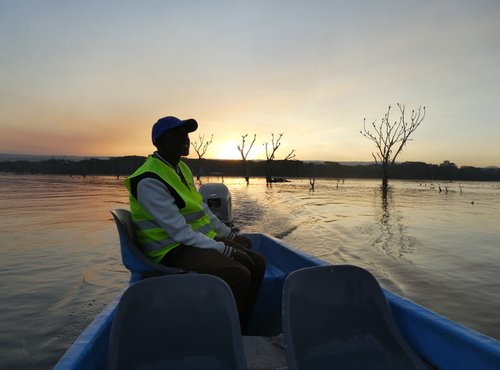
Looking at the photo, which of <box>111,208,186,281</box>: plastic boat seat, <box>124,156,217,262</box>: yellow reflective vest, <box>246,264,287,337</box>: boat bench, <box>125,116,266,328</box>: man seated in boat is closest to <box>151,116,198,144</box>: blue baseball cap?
<box>125,116,266,328</box>: man seated in boat

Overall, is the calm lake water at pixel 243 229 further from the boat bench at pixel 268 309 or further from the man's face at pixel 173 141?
the man's face at pixel 173 141

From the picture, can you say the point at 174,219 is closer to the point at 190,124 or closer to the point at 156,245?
the point at 156,245

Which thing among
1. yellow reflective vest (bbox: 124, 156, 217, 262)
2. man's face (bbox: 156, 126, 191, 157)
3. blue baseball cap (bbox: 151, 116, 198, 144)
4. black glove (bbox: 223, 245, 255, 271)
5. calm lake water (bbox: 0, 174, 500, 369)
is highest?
blue baseball cap (bbox: 151, 116, 198, 144)

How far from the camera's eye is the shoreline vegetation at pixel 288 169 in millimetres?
85706

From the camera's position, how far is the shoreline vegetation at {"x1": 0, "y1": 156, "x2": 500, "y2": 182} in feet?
281

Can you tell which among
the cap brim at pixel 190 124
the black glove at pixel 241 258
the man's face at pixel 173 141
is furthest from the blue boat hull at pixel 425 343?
the cap brim at pixel 190 124

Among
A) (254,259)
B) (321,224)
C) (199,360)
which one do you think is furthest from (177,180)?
(321,224)

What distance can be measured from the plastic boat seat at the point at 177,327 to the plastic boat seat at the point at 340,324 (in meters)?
0.31

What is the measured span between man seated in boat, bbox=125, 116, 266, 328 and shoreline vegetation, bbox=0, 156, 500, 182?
78908 mm

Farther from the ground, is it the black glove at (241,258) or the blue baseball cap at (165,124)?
the blue baseball cap at (165,124)

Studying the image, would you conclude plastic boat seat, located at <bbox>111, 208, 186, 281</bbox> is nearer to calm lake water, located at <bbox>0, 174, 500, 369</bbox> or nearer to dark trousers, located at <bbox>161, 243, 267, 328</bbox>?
dark trousers, located at <bbox>161, 243, 267, 328</bbox>

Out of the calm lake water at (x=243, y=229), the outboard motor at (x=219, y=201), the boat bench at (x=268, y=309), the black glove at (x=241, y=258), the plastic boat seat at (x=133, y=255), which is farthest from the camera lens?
the outboard motor at (x=219, y=201)

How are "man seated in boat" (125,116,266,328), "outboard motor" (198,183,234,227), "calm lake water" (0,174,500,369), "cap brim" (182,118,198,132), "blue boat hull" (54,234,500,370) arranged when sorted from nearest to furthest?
1. "blue boat hull" (54,234,500,370)
2. "man seated in boat" (125,116,266,328)
3. "cap brim" (182,118,198,132)
4. "calm lake water" (0,174,500,369)
5. "outboard motor" (198,183,234,227)

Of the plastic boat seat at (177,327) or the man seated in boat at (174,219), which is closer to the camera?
the plastic boat seat at (177,327)
